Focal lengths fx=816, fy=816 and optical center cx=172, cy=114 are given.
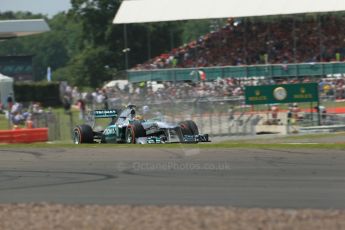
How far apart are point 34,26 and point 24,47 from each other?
11620 cm

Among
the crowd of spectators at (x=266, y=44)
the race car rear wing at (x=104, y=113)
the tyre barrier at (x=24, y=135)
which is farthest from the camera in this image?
the crowd of spectators at (x=266, y=44)

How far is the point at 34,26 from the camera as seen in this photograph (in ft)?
184

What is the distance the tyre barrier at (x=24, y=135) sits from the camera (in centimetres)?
2448

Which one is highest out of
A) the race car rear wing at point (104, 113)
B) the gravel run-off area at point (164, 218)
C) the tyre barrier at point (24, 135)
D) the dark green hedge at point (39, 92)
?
the dark green hedge at point (39, 92)

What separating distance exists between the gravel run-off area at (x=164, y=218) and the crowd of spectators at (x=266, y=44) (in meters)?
33.1

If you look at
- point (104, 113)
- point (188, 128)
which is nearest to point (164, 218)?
point (188, 128)

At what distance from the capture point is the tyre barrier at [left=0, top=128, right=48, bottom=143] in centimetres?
2448

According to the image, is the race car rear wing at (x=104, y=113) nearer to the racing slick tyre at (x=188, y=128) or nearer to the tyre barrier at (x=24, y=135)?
the racing slick tyre at (x=188, y=128)

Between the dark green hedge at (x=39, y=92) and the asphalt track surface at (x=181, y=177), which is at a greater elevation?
the dark green hedge at (x=39, y=92)

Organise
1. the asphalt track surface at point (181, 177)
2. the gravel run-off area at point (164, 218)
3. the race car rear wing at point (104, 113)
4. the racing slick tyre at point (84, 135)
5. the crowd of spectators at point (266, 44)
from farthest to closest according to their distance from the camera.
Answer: the crowd of spectators at point (266, 44) < the racing slick tyre at point (84, 135) < the race car rear wing at point (104, 113) < the asphalt track surface at point (181, 177) < the gravel run-off area at point (164, 218)

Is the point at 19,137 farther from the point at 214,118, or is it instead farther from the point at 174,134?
the point at 174,134

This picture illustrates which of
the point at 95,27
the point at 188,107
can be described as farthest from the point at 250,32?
the point at 95,27

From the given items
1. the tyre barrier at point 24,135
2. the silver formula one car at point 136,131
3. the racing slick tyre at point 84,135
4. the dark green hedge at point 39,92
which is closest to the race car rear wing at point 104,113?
the silver formula one car at point 136,131

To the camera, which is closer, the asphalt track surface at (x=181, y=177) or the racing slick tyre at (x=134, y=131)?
the asphalt track surface at (x=181, y=177)
